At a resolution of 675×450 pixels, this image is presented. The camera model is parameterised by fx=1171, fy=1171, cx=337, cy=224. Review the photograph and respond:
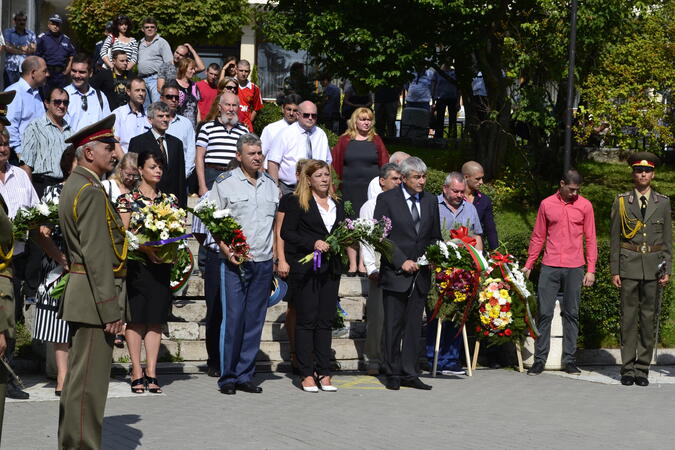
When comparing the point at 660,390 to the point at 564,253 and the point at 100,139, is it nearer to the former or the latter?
the point at 564,253

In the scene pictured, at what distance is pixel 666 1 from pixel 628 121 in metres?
2.54

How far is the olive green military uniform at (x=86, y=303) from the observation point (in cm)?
770

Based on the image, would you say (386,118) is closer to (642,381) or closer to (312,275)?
(642,381)

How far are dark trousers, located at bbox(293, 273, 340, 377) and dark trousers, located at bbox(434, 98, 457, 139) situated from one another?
14.4 meters

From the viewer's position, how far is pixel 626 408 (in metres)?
10.7

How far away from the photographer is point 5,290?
737 cm

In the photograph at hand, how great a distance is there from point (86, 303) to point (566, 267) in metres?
6.24

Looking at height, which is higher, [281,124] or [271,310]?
[281,124]

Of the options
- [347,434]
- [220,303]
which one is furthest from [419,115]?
[347,434]

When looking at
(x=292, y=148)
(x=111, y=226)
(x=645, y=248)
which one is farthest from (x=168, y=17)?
(x=111, y=226)

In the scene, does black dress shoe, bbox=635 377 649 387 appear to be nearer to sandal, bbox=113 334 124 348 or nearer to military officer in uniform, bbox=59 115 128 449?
sandal, bbox=113 334 124 348

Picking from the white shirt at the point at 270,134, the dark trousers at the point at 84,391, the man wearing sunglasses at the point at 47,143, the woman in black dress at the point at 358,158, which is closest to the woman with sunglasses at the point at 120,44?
the white shirt at the point at 270,134

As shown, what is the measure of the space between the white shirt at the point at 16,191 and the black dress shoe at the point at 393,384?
363 cm

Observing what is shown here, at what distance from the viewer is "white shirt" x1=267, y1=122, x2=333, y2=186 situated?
45.8ft
